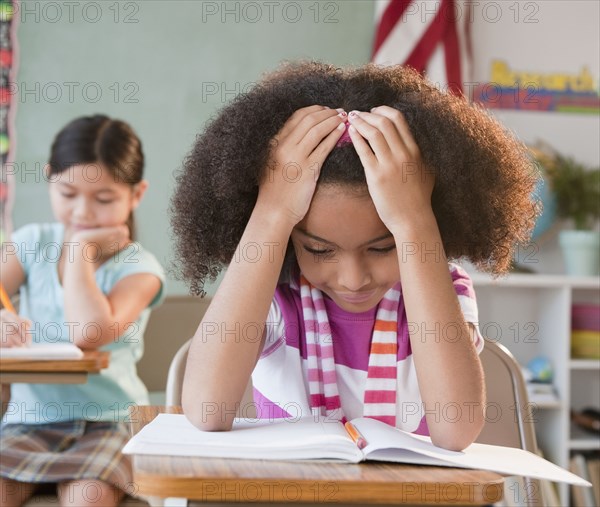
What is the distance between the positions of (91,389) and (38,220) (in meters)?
1.50

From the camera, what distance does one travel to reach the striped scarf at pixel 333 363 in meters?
1.15

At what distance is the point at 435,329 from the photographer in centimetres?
94

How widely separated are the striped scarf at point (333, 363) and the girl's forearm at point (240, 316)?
192 millimetres

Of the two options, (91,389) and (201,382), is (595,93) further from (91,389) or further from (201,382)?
(201,382)

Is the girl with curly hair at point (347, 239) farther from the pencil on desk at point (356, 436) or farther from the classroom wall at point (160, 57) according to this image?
the classroom wall at point (160, 57)

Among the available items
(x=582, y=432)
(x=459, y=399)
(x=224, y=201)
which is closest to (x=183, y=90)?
(x=582, y=432)

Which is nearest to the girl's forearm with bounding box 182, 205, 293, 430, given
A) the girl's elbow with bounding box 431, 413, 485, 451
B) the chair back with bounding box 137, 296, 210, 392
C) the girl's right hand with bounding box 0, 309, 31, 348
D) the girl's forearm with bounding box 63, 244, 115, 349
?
the girl's elbow with bounding box 431, 413, 485, 451

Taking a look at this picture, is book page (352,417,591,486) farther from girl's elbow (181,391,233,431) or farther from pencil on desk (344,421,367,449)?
girl's elbow (181,391,233,431)

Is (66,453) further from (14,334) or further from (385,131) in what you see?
(385,131)

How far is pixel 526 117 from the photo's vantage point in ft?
11.9

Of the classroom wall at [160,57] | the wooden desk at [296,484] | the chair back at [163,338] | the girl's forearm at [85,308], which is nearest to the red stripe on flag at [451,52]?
the classroom wall at [160,57]

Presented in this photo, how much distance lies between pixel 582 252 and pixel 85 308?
6.87 ft

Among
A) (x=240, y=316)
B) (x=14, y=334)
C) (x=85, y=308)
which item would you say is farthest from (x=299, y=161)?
(x=85, y=308)

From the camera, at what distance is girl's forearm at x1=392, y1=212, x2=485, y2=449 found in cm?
93
